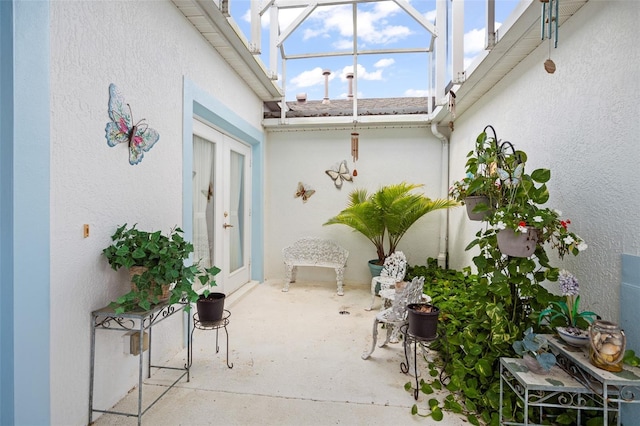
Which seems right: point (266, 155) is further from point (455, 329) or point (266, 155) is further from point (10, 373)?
point (10, 373)

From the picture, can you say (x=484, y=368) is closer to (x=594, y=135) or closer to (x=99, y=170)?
(x=594, y=135)

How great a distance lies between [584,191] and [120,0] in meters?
3.11

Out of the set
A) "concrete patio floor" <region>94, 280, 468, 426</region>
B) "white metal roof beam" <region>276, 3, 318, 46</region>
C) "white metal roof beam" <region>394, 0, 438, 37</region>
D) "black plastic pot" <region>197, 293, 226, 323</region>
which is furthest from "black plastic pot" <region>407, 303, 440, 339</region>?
"white metal roof beam" <region>276, 3, 318, 46</region>

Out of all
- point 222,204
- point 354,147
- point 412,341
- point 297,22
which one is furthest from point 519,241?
point 297,22

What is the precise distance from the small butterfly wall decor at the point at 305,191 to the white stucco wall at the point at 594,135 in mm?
3158

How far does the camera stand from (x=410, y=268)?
15.4 ft

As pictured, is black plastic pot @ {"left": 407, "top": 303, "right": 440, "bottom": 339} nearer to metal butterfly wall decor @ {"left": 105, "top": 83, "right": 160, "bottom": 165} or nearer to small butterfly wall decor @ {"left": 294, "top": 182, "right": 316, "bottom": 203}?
metal butterfly wall decor @ {"left": 105, "top": 83, "right": 160, "bottom": 165}

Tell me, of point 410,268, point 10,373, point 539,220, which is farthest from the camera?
point 410,268

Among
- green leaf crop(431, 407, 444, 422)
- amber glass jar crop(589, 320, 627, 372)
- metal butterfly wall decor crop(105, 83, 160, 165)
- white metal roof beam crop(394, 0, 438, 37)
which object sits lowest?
green leaf crop(431, 407, 444, 422)

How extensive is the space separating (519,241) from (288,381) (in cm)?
178

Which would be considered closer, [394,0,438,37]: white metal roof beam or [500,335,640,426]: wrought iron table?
[500,335,640,426]: wrought iron table

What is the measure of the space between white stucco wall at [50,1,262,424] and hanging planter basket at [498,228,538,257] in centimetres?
233

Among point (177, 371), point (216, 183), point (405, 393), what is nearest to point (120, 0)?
point (216, 183)

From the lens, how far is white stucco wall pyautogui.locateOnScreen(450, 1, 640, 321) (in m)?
1.59
